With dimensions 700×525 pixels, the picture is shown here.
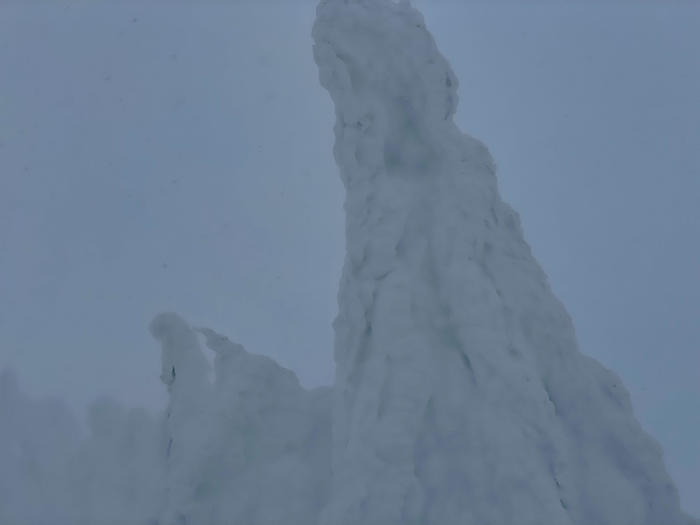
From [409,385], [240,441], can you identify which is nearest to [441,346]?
[409,385]

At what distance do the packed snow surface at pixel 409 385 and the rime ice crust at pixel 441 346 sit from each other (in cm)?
2

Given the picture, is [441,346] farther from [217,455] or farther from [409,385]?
[217,455]

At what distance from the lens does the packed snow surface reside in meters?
7.56

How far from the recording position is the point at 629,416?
28.1ft

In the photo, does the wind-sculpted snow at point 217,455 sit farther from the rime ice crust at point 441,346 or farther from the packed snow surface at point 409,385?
the rime ice crust at point 441,346

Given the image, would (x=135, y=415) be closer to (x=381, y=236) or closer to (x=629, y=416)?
(x=381, y=236)

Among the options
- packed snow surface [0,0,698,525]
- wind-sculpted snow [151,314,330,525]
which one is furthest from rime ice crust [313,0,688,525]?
wind-sculpted snow [151,314,330,525]

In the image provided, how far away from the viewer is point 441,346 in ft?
27.4

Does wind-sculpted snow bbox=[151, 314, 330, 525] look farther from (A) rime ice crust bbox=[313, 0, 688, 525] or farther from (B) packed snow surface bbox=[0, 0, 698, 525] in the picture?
(A) rime ice crust bbox=[313, 0, 688, 525]

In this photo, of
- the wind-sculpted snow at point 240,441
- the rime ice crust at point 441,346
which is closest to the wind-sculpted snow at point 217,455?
the wind-sculpted snow at point 240,441

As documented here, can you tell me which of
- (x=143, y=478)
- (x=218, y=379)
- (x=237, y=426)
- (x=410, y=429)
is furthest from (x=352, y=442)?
(x=143, y=478)

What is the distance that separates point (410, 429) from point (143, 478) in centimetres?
488

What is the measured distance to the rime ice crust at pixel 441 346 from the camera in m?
7.50

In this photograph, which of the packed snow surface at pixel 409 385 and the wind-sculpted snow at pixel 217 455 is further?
the wind-sculpted snow at pixel 217 455
